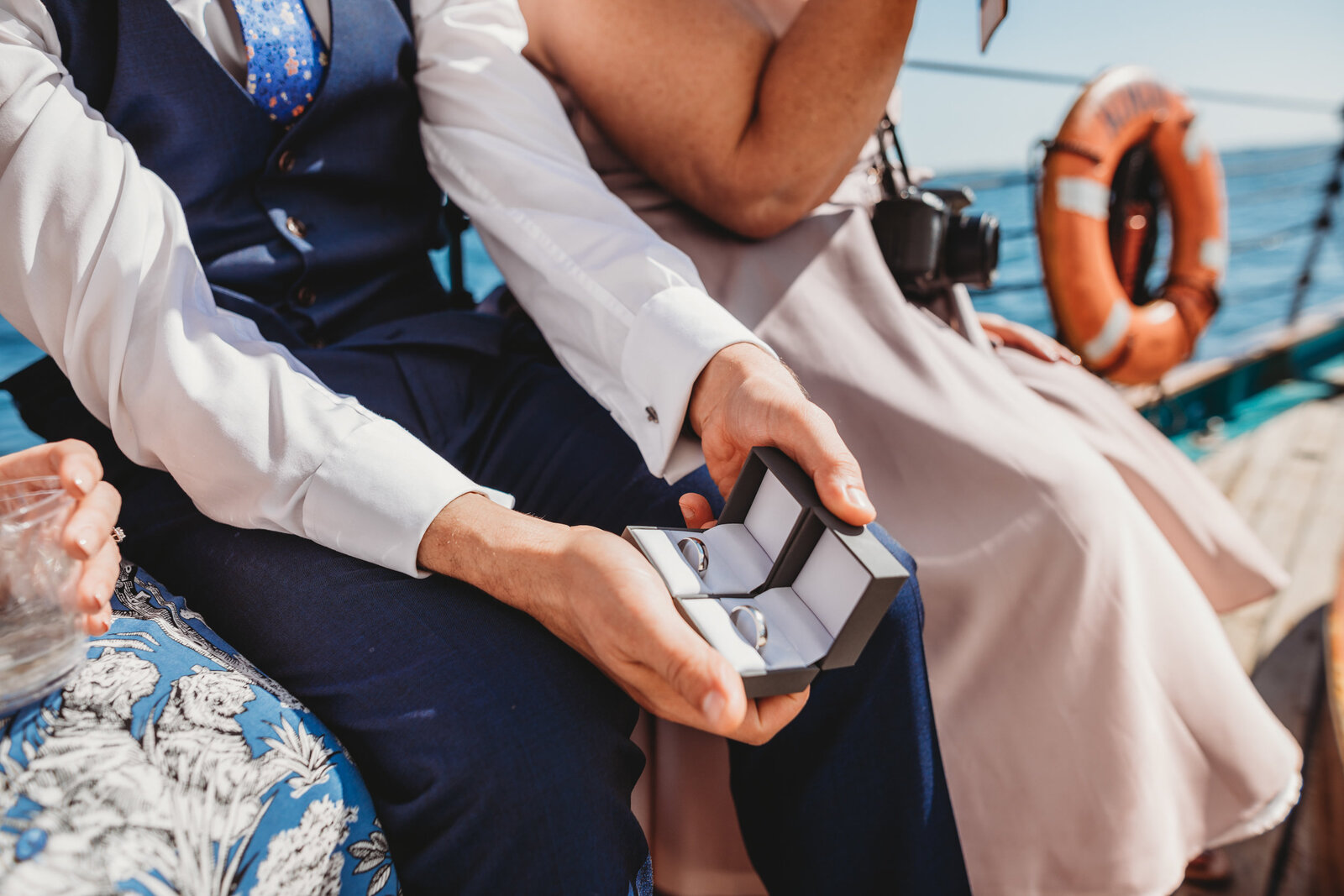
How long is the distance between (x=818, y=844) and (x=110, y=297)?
2.42ft

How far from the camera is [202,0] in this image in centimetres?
69

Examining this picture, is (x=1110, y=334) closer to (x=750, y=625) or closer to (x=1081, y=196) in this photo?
(x=1081, y=196)

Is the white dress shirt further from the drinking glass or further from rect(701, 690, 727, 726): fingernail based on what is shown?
rect(701, 690, 727, 726): fingernail

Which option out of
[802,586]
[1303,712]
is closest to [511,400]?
[802,586]

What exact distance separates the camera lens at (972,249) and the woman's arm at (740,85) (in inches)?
7.5

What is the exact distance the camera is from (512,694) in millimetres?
533

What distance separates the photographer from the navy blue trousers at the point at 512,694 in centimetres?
51

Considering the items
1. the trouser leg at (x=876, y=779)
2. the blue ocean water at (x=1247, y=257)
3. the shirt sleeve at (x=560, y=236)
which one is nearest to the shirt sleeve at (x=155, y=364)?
the shirt sleeve at (x=560, y=236)

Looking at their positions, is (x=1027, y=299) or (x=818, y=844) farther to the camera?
(x=1027, y=299)

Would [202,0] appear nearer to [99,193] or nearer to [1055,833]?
[99,193]

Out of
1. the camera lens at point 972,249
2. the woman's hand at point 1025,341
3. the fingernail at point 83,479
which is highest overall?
the camera lens at point 972,249

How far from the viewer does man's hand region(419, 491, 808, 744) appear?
0.45m

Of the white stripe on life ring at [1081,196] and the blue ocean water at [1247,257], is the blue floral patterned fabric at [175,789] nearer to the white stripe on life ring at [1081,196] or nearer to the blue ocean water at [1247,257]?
the blue ocean water at [1247,257]

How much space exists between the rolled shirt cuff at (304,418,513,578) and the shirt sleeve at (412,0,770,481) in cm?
21
